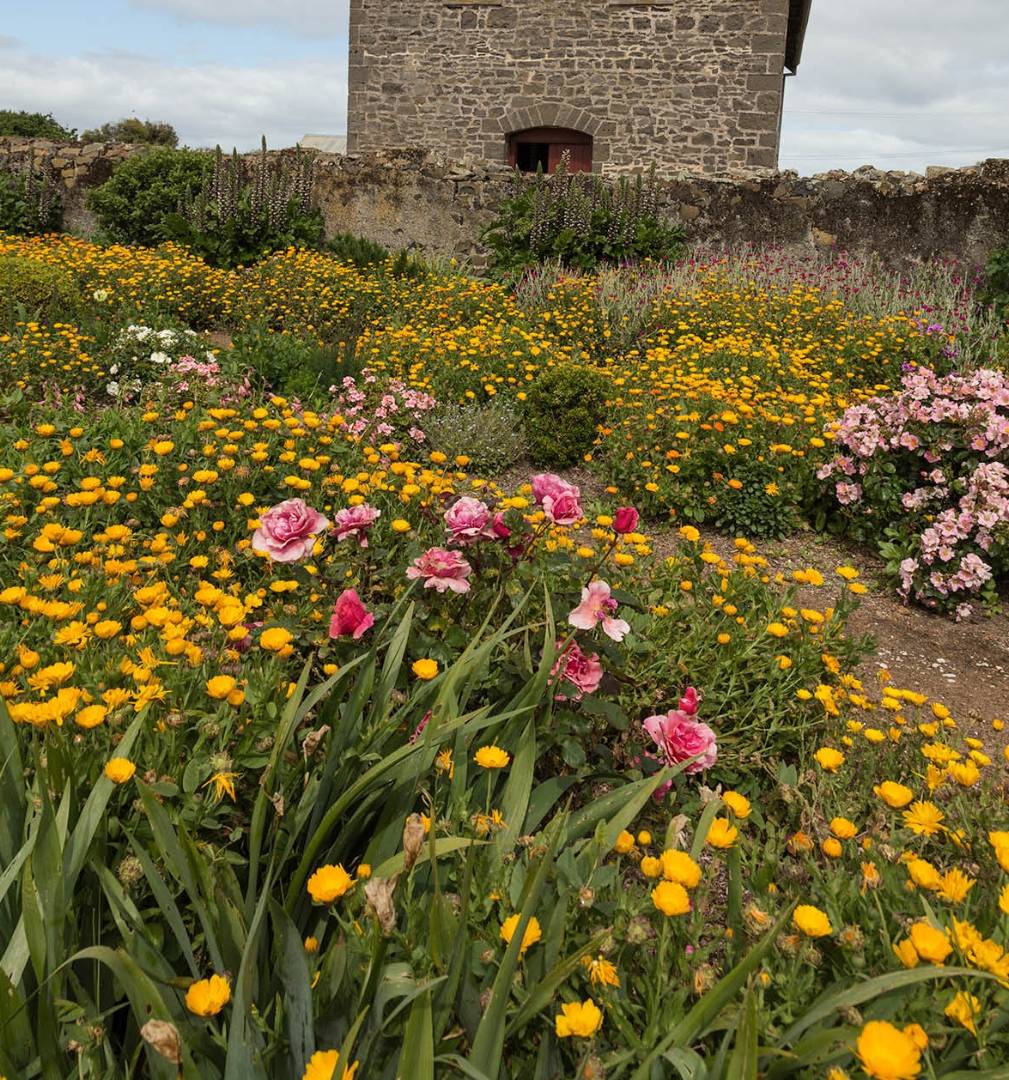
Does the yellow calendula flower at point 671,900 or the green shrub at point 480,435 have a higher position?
the green shrub at point 480,435

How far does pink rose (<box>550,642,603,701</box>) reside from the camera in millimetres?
1989

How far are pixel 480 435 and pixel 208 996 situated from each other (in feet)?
14.4

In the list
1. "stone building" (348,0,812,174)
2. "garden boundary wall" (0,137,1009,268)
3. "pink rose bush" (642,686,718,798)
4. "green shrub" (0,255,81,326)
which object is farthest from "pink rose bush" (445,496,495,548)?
"stone building" (348,0,812,174)

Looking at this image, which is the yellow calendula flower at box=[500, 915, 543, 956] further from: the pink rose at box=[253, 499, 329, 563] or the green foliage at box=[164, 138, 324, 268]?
the green foliage at box=[164, 138, 324, 268]

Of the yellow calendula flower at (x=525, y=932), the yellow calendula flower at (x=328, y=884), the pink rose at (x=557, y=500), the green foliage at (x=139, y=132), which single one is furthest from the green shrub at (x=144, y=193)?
the green foliage at (x=139, y=132)

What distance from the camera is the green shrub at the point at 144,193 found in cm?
1210

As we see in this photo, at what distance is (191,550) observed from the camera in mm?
2867

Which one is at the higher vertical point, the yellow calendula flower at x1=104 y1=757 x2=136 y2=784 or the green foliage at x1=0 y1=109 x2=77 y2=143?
the green foliage at x1=0 y1=109 x2=77 y2=143

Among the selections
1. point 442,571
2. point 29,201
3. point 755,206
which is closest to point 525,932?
point 442,571

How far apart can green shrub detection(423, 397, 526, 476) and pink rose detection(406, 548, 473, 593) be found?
2.95 m

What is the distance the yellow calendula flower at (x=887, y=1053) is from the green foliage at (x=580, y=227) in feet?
33.1

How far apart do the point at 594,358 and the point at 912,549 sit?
12.0 feet

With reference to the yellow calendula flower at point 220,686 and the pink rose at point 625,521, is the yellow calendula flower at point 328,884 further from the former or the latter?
the pink rose at point 625,521

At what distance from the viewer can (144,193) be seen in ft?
39.9
